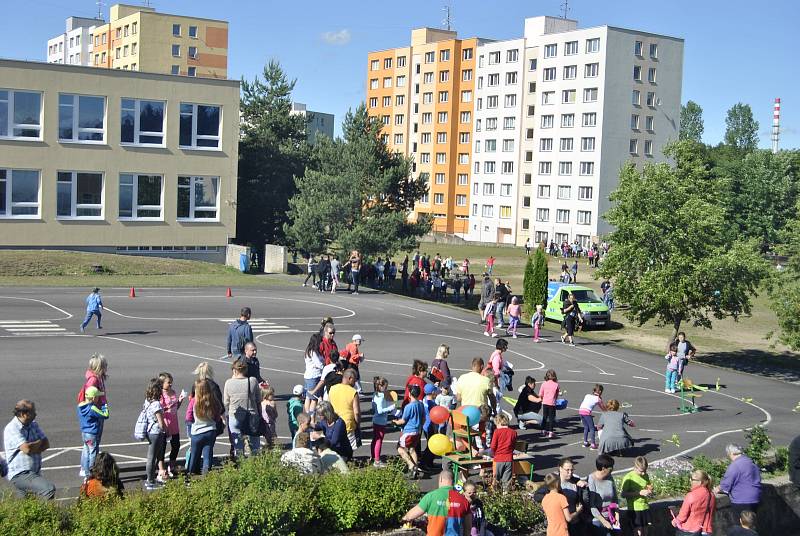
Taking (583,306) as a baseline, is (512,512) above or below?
below

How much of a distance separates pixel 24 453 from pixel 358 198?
3991 cm

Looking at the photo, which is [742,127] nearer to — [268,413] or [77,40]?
[77,40]

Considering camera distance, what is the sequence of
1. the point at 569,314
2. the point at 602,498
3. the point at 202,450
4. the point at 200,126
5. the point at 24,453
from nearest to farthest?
the point at 24,453
the point at 602,498
the point at 202,450
the point at 569,314
the point at 200,126

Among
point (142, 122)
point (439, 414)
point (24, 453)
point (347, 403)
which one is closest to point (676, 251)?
point (439, 414)

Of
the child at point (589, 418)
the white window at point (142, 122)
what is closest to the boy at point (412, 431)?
the child at point (589, 418)

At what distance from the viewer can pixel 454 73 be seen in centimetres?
11300

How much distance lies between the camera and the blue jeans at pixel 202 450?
526 inches

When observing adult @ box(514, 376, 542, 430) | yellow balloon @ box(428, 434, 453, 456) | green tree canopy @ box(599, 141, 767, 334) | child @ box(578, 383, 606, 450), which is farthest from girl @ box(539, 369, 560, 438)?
green tree canopy @ box(599, 141, 767, 334)

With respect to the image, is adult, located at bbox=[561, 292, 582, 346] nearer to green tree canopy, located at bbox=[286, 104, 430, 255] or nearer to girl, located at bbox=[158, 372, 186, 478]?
green tree canopy, located at bbox=[286, 104, 430, 255]

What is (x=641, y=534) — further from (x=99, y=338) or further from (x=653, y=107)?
(x=653, y=107)

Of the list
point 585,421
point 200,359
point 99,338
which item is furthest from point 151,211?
point 585,421

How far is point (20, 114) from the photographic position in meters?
48.7

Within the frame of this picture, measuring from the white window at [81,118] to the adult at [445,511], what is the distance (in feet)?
145

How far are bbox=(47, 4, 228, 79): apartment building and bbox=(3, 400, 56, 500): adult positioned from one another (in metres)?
108
